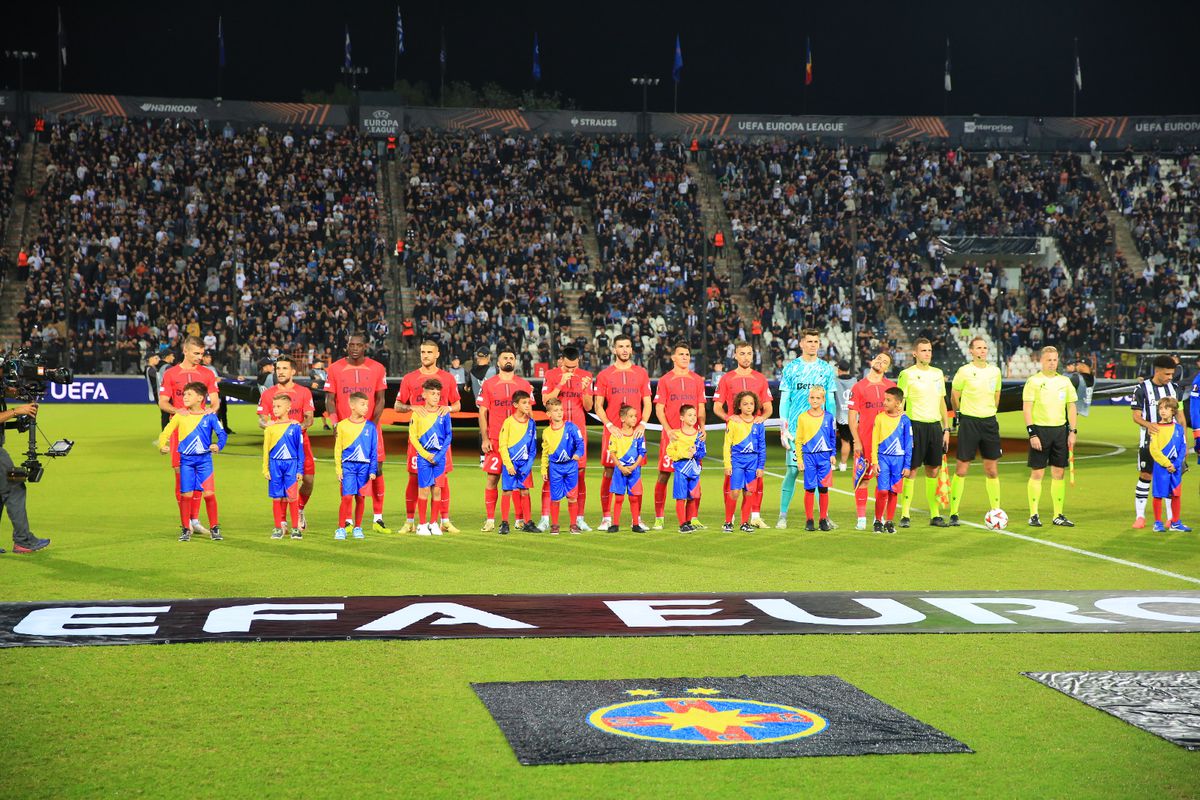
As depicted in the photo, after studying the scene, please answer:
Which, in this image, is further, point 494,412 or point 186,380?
point 494,412

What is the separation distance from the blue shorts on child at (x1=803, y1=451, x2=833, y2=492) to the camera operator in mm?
7193

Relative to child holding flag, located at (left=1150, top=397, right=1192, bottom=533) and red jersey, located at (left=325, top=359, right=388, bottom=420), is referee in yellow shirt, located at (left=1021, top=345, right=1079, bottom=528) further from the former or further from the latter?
red jersey, located at (left=325, top=359, right=388, bottom=420)

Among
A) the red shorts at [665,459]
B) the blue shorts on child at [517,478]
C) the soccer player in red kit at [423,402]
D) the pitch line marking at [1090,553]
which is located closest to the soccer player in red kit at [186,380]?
the soccer player in red kit at [423,402]

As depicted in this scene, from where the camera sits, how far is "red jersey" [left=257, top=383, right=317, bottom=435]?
39.3 feet

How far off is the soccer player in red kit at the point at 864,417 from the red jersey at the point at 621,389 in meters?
2.19

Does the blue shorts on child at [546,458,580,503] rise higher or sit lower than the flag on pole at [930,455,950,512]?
higher

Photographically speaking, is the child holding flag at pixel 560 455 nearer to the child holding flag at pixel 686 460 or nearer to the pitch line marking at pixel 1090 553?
the child holding flag at pixel 686 460

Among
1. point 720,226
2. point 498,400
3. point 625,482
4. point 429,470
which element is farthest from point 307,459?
point 720,226

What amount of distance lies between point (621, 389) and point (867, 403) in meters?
2.58

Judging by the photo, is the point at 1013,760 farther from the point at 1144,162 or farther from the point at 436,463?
the point at 1144,162

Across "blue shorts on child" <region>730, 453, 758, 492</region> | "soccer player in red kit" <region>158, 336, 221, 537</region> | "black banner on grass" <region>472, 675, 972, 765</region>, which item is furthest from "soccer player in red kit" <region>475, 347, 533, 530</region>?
"black banner on grass" <region>472, 675, 972, 765</region>

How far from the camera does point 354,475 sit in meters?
12.0

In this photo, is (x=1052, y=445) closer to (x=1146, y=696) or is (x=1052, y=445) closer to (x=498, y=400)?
(x=498, y=400)

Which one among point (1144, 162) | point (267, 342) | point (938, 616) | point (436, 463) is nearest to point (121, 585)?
point (436, 463)
